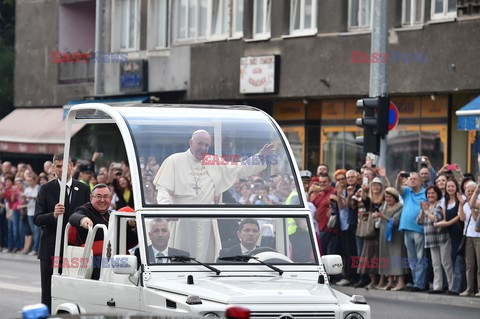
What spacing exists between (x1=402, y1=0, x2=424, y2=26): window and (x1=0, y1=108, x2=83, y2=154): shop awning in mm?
14102

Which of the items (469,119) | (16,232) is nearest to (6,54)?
(16,232)

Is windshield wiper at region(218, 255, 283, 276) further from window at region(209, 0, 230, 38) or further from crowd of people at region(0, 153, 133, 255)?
window at region(209, 0, 230, 38)

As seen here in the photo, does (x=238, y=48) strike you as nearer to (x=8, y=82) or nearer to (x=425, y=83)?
(x=425, y=83)

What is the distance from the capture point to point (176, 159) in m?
10.2

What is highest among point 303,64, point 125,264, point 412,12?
point 412,12

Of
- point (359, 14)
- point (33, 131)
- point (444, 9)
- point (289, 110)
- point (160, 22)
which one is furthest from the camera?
point (33, 131)

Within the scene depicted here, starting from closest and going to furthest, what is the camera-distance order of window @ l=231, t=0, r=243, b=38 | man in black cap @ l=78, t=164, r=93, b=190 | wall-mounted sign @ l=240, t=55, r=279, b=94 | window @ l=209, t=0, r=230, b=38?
man in black cap @ l=78, t=164, r=93, b=190
wall-mounted sign @ l=240, t=55, r=279, b=94
window @ l=231, t=0, r=243, b=38
window @ l=209, t=0, r=230, b=38

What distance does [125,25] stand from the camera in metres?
39.5

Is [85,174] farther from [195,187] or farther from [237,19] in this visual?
[195,187]

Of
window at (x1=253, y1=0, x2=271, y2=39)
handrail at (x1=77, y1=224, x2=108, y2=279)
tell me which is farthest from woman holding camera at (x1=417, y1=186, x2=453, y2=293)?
window at (x1=253, y1=0, x2=271, y2=39)

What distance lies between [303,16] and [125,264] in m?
23.7

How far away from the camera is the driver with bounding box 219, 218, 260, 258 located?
9.74 meters

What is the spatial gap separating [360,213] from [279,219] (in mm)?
11855

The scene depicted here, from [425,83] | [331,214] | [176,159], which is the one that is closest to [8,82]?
[425,83]
